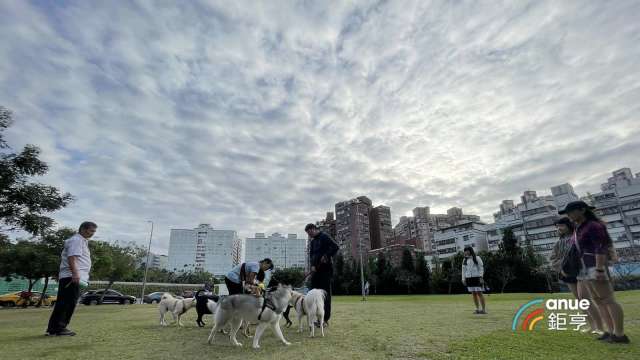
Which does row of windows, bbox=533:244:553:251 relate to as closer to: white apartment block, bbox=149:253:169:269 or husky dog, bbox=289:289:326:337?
husky dog, bbox=289:289:326:337

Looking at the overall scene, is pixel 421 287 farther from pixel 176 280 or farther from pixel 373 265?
pixel 176 280

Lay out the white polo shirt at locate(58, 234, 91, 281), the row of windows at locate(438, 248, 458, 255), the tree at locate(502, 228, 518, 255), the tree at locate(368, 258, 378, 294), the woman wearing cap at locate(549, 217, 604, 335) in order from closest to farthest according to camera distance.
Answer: the woman wearing cap at locate(549, 217, 604, 335) < the white polo shirt at locate(58, 234, 91, 281) < the tree at locate(502, 228, 518, 255) < the tree at locate(368, 258, 378, 294) < the row of windows at locate(438, 248, 458, 255)

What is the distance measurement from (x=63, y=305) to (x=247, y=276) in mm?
3555

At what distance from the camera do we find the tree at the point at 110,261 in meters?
31.2

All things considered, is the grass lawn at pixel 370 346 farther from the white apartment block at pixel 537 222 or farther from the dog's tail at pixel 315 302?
the white apartment block at pixel 537 222

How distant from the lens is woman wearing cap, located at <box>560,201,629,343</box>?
13.6 ft

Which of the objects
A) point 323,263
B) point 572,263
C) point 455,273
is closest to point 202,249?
point 455,273

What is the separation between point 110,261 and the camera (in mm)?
32062

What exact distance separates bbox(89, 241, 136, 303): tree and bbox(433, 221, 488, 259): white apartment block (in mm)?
75670

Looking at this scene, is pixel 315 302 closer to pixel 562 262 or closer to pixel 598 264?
pixel 598 264

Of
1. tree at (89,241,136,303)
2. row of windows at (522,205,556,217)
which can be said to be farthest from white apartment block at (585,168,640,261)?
tree at (89,241,136,303)

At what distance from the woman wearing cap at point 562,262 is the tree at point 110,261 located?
36.0 metres

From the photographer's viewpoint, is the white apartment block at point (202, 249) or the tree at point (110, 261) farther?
the white apartment block at point (202, 249)

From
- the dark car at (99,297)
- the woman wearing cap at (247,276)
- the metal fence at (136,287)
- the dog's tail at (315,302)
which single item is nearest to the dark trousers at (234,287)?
the woman wearing cap at (247,276)
